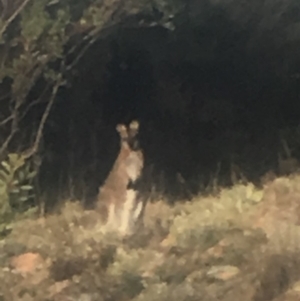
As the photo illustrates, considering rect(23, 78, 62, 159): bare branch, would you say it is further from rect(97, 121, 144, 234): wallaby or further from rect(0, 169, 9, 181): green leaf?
rect(97, 121, 144, 234): wallaby

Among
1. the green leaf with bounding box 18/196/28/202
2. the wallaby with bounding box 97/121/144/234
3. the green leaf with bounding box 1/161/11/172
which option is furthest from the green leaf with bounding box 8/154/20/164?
the wallaby with bounding box 97/121/144/234

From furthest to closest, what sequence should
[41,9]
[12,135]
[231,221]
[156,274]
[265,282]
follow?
[12,135] → [41,9] → [231,221] → [156,274] → [265,282]

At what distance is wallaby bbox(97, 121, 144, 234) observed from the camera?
8.27 feet

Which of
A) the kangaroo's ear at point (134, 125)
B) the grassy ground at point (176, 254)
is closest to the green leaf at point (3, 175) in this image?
the grassy ground at point (176, 254)

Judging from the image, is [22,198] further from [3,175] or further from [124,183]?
[124,183]

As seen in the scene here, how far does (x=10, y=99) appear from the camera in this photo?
2717mm

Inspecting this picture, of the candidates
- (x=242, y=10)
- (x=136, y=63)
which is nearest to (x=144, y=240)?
(x=136, y=63)

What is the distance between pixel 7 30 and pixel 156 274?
1.00 metres

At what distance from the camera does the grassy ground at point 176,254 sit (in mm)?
1904

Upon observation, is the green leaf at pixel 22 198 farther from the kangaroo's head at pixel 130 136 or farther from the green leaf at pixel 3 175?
the kangaroo's head at pixel 130 136

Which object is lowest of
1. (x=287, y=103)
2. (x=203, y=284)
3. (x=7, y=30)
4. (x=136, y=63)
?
(x=203, y=284)

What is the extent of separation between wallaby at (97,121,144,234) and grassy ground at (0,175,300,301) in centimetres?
8

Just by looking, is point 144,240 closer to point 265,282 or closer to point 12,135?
point 265,282

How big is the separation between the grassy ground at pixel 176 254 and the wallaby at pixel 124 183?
0.08 m
